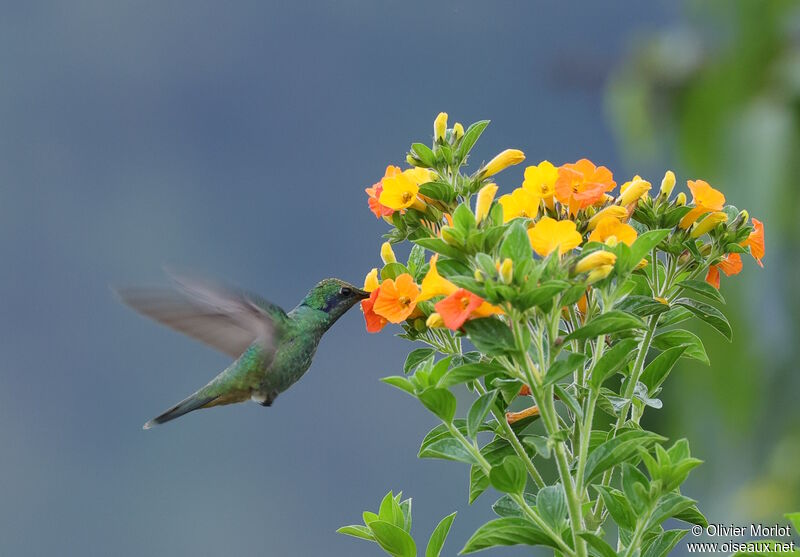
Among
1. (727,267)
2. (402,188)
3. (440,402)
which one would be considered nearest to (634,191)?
(727,267)

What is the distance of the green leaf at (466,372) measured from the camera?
6.07 feet

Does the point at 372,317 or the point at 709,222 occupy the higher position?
the point at 709,222

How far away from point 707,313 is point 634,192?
327mm

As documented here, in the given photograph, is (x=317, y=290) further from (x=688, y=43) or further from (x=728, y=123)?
(x=688, y=43)

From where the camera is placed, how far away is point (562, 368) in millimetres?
1789

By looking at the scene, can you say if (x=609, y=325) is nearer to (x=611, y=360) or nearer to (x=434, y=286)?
(x=611, y=360)

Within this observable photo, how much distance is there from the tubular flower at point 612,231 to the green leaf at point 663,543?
0.60m

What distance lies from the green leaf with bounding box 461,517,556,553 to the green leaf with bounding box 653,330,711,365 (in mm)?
590

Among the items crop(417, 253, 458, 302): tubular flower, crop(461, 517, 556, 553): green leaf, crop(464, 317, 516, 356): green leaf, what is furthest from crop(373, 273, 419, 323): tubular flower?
crop(461, 517, 556, 553): green leaf

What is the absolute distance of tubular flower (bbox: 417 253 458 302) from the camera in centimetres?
188

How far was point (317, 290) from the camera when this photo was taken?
→ 9.55ft

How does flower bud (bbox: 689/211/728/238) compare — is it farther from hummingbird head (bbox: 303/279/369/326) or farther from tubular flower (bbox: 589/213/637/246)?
hummingbird head (bbox: 303/279/369/326)

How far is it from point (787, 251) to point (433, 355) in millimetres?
9046

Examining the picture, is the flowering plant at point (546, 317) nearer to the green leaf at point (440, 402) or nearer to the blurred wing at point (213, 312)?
the green leaf at point (440, 402)
